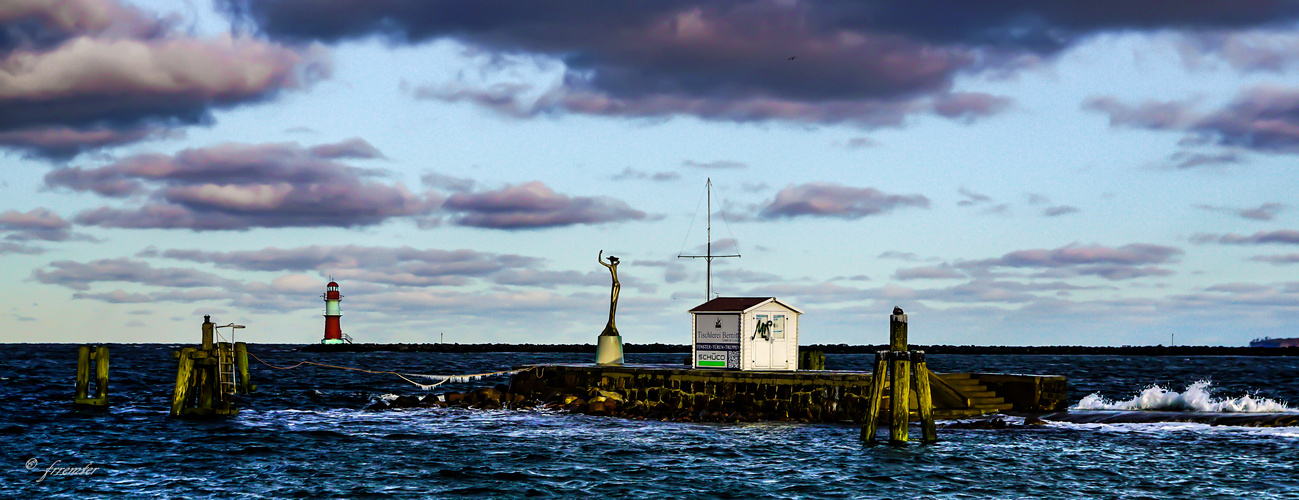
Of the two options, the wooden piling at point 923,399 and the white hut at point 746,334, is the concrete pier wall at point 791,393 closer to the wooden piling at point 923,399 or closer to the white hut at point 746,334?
the white hut at point 746,334

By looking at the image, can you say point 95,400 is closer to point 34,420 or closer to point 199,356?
point 34,420

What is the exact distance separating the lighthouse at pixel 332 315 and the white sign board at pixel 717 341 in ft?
324

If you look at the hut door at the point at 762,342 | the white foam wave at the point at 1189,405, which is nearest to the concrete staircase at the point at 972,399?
the white foam wave at the point at 1189,405

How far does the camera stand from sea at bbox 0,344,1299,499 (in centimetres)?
2214

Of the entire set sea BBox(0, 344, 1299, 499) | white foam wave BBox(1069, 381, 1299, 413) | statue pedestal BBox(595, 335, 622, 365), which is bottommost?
sea BBox(0, 344, 1299, 499)

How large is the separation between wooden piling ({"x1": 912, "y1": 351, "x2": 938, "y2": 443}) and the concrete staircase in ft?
18.9

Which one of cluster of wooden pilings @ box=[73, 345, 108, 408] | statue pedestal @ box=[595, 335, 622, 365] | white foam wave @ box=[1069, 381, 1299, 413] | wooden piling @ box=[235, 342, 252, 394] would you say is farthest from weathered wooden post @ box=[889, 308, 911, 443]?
cluster of wooden pilings @ box=[73, 345, 108, 408]

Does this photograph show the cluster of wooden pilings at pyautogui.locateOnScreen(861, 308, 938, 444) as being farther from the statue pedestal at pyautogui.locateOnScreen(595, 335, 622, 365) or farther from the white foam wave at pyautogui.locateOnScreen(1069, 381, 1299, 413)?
the statue pedestal at pyautogui.locateOnScreen(595, 335, 622, 365)

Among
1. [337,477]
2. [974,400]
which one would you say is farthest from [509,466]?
[974,400]

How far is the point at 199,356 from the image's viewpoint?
111 feet

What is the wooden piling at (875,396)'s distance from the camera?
26766 millimetres

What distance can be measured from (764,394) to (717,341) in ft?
10.6

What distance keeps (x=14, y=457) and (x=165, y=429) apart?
585 centimetres

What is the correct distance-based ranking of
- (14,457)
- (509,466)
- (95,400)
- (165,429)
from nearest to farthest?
1. (509,466)
2. (14,457)
3. (165,429)
4. (95,400)
